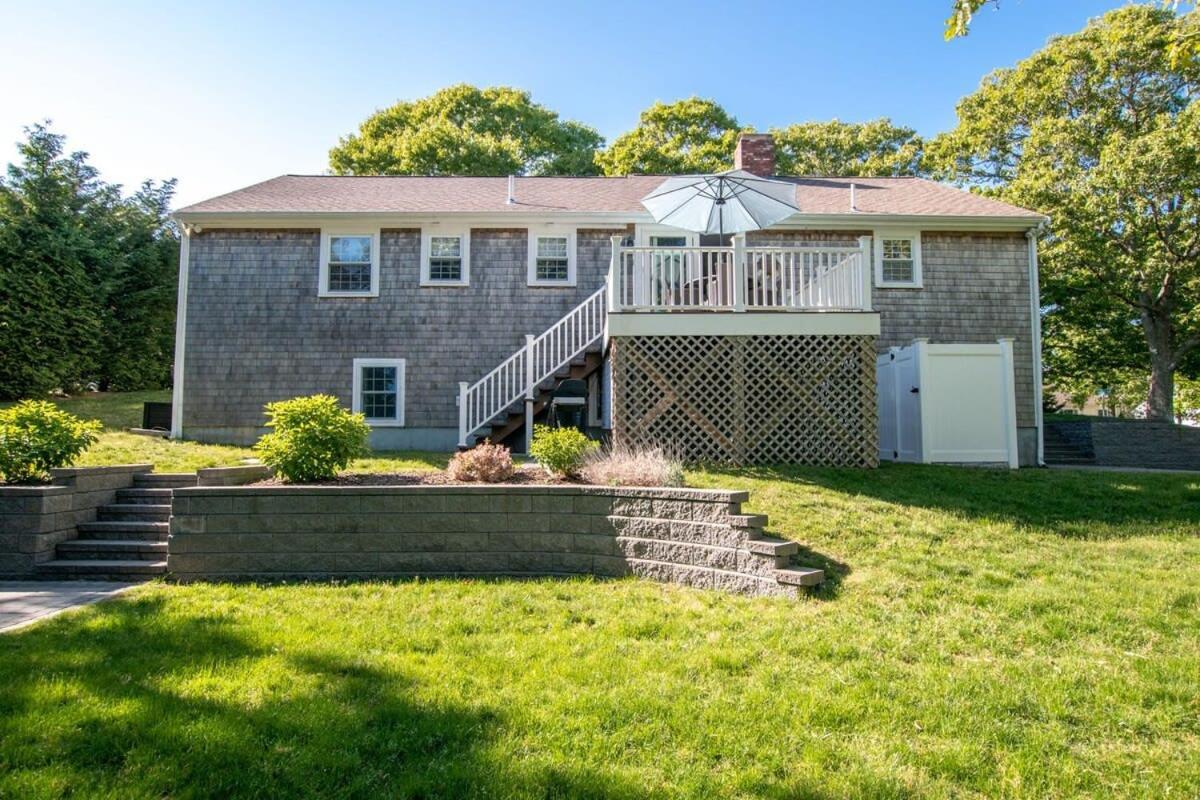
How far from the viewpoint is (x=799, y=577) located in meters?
4.42

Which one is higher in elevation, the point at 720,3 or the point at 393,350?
the point at 720,3

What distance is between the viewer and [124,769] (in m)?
2.34

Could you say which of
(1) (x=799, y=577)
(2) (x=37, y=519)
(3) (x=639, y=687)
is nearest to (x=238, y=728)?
(3) (x=639, y=687)

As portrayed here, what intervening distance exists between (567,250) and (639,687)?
9.54m

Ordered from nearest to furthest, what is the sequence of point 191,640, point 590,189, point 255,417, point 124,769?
point 124,769, point 191,640, point 255,417, point 590,189

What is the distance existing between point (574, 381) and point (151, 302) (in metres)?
15.6

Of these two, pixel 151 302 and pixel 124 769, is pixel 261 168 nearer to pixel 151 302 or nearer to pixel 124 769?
pixel 151 302

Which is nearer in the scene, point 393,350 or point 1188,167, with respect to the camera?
point 393,350

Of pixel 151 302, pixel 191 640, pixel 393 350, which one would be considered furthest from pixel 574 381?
pixel 151 302

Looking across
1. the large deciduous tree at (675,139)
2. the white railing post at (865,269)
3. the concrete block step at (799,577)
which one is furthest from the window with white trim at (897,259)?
the large deciduous tree at (675,139)

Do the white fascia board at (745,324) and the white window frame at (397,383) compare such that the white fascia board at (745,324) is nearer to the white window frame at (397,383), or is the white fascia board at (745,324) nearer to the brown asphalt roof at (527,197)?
the brown asphalt roof at (527,197)

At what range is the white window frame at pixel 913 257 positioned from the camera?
11.7 metres

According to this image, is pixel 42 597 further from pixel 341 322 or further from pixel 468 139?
pixel 468 139

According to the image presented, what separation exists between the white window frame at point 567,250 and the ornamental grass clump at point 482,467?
5954 mm
